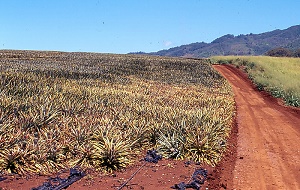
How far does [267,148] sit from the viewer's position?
36.1ft

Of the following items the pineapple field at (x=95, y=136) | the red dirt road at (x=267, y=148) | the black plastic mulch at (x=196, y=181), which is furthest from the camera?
the pineapple field at (x=95, y=136)

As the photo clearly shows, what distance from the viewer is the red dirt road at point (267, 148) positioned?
824cm

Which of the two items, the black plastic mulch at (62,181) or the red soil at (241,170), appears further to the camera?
the red soil at (241,170)

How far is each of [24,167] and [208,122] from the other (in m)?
5.79

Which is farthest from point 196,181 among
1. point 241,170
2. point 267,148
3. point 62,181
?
point 267,148

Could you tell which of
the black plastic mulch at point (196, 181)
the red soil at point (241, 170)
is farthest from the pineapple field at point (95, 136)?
the black plastic mulch at point (196, 181)

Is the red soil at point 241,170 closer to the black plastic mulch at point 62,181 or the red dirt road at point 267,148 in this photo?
the red dirt road at point 267,148

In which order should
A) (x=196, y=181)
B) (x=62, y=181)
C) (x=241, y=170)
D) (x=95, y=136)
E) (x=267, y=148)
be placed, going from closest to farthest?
(x=62, y=181) < (x=196, y=181) < (x=241, y=170) < (x=95, y=136) < (x=267, y=148)

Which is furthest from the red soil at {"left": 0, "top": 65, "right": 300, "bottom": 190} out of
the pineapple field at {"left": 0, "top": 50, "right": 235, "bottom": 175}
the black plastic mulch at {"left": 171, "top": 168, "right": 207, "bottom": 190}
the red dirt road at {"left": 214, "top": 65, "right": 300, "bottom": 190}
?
the pineapple field at {"left": 0, "top": 50, "right": 235, "bottom": 175}

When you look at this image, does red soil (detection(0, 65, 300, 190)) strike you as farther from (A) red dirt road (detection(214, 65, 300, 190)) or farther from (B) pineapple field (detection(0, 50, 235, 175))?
(B) pineapple field (detection(0, 50, 235, 175))

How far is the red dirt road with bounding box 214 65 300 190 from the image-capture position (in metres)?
8.24

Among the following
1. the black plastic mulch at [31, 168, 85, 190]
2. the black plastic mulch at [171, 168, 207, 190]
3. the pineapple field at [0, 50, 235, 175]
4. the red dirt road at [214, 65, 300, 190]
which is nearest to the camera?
the black plastic mulch at [31, 168, 85, 190]

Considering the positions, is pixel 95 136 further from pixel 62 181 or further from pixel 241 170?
pixel 241 170

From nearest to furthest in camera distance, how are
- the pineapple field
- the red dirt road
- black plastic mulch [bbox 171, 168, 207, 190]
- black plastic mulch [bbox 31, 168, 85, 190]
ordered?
1. black plastic mulch [bbox 31, 168, 85, 190]
2. black plastic mulch [bbox 171, 168, 207, 190]
3. the red dirt road
4. the pineapple field
